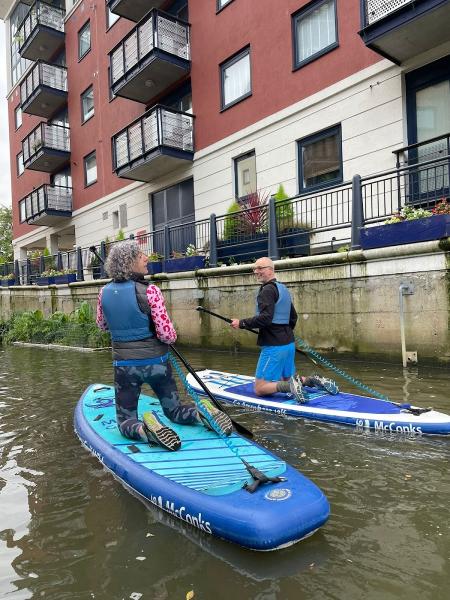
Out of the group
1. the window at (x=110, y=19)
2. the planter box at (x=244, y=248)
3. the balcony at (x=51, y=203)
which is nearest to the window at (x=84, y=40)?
the window at (x=110, y=19)

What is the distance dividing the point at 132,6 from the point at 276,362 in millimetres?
16492

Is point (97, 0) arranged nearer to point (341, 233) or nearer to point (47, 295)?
point (47, 295)

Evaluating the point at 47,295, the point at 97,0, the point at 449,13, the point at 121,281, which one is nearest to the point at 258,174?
the point at 449,13

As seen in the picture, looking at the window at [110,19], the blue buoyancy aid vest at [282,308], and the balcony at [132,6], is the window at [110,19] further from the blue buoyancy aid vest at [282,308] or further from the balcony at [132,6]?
the blue buoyancy aid vest at [282,308]

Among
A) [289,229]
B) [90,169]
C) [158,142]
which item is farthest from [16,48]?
[289,229]

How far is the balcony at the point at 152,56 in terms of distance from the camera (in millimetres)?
15359

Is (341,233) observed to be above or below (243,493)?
above

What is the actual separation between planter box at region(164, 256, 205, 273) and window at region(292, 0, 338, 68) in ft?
18.4

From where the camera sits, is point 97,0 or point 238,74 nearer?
point 238,74

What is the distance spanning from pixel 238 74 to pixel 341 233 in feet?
22.3

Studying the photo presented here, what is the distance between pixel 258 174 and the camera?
44.5 ft

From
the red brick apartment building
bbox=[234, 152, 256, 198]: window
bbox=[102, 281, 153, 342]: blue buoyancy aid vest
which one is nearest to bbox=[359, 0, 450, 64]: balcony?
the red brick apartment building

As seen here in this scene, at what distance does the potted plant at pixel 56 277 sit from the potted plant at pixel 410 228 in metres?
13.8

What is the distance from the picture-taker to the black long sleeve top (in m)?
5.28
